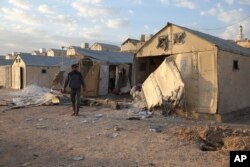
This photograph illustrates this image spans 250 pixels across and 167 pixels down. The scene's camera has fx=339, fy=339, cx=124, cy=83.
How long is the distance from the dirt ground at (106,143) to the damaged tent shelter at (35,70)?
2109 centimetres

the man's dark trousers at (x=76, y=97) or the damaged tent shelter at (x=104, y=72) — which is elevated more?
the damaged tent shelter at (x=104, y=72)

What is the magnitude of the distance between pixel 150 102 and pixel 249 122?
12.3 feet

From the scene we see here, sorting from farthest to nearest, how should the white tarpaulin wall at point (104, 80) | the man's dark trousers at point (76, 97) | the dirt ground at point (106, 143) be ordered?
1. the white tarpaulin wall at point (104, 80)
2. the man's dark trousers at point (76, 97)
3. the dirt ground at point (106, 143)

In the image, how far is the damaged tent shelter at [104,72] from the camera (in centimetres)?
2106

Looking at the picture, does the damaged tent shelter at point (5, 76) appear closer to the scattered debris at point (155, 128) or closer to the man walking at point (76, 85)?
the man walking at point (76, 85)

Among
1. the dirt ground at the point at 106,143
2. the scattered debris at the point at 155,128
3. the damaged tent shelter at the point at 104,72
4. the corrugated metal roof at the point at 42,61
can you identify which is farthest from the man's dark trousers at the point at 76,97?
the corrugated metal roof at the point at 42,61

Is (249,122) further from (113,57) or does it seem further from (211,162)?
(113,57)

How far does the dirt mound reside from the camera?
7.04m

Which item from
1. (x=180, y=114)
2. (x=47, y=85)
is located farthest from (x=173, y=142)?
(x=47, y=85)

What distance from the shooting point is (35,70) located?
106 feet

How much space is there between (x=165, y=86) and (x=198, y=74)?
4.39ft

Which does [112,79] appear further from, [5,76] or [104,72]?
[5,76]

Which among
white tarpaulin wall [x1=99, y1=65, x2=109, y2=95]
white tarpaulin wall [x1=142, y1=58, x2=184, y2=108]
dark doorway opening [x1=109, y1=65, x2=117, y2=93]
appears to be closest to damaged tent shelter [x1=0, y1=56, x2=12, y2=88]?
dark doorway opening [x1=109, y1=65, x2=117, y2=93]

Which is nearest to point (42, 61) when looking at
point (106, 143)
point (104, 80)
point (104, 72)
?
point (104, 80)
